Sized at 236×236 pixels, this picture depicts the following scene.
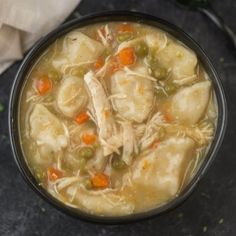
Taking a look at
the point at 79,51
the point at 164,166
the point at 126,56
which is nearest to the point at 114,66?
the point at 126,56

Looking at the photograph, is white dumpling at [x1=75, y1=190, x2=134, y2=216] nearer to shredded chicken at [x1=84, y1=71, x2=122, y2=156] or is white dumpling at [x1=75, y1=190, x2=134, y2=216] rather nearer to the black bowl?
the black bowl

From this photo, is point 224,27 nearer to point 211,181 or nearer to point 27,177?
point 211,181

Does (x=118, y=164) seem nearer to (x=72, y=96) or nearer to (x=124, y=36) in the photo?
(x=72, y=96)

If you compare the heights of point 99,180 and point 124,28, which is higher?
point 124,28

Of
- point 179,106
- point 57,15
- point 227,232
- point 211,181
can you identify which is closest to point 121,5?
point 57,15

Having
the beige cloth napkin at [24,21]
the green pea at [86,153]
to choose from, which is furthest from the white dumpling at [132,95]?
the beige cloth napkin at [24,21]

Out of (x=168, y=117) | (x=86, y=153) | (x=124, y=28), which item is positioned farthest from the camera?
(x=124, y=28)
